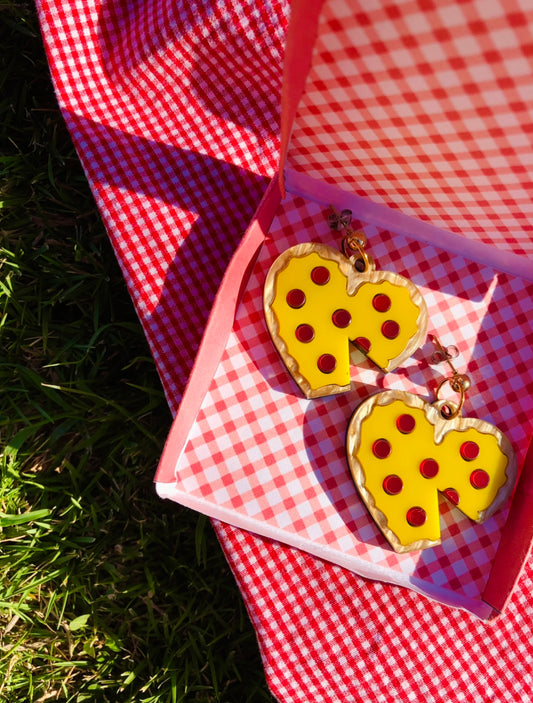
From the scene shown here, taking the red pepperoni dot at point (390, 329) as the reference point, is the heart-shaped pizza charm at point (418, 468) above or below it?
below

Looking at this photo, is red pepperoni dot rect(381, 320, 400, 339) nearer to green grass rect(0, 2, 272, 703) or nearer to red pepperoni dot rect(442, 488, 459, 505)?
red pepperoni dot rect(442, 488, 459, 505)

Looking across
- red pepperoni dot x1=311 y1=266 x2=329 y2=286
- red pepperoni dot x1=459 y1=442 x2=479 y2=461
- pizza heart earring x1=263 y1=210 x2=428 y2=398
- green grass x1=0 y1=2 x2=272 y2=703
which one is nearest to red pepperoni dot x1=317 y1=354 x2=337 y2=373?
pizza heart earring x1=263 y1=210 x2=428 y2=398

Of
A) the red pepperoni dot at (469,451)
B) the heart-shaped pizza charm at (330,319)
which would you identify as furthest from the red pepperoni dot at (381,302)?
the red pepperoni dot at (469,451)

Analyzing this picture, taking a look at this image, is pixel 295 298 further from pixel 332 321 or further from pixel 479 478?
pixel 479 478

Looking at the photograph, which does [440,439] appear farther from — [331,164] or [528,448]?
[331,164]

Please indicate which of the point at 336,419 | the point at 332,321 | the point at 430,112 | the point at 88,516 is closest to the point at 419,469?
the point at 336,419

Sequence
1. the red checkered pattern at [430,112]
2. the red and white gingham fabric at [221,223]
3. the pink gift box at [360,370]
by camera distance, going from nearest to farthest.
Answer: the red checkered pattern at [430,112] < the pink gift box at [360,370] < the red and white gingham fabric at [221,223]

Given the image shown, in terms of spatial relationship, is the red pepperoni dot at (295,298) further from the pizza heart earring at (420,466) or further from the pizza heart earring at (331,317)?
the pizza heart earring at (420,466)
